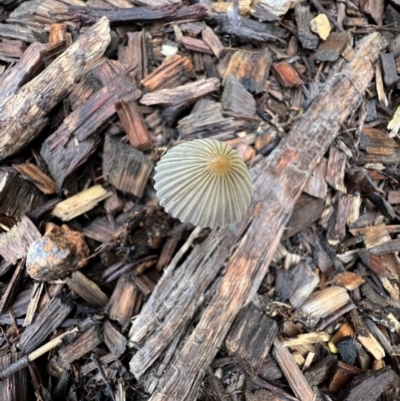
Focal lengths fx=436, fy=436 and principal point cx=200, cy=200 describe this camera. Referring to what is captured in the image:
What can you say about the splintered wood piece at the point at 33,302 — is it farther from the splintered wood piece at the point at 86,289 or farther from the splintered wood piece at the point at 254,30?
the splintered wood piece at the point at 254,30

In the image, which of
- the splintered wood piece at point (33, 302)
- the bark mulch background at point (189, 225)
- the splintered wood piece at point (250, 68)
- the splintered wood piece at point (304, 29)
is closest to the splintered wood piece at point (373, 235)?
the bark mulch background at point (189, 225)

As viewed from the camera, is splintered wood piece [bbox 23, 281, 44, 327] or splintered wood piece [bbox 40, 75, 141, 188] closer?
splintered wood piece [bbox 23, 281, 44, 327]

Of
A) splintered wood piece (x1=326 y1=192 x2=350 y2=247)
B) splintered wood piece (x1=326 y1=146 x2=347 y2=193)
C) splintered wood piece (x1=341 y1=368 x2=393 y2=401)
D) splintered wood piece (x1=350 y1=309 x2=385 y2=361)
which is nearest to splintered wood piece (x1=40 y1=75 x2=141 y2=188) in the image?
splintered wood piece (x1=326 y1=146 x2=347 y2=193)

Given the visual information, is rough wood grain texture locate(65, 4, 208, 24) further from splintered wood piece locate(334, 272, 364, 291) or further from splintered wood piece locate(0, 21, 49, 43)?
splintered wood piece locate(334, 272, 364, 291)

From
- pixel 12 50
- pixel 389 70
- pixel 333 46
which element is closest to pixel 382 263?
pixel 389 70

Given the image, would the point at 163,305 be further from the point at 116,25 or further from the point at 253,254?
the point at 116,25

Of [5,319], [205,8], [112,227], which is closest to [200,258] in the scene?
[112,227]
